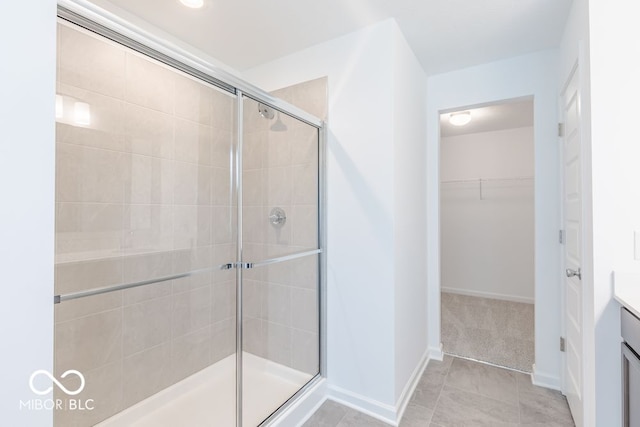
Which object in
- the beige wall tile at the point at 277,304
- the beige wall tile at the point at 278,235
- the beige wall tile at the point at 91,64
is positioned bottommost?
the beige wall tile at the point at 277,304

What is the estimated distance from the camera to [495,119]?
389 centimetres

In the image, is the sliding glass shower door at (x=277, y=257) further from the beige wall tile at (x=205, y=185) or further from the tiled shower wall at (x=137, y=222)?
the beige wall tile at (x=205, y=185)

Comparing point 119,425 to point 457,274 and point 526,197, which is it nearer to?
point 457,274

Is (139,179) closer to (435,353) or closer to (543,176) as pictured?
(435,353)

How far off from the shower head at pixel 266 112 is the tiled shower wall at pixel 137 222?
181mm

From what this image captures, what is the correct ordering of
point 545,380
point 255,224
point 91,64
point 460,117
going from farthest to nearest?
point 460,117 < point 545,380 < point 255,224 < point 91,64

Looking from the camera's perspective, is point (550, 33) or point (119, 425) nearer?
point (119, 425)

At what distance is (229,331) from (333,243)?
86cm

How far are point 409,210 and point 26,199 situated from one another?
1978 mm

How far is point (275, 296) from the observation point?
6.57ft

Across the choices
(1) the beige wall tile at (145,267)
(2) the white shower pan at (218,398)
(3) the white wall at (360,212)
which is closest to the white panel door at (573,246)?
(3) the white wall at (360,212)

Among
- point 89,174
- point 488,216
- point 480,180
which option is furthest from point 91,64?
point 488,216

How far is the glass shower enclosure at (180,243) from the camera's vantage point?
4.87 feet

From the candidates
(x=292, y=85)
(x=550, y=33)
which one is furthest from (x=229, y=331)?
(x=550, y=33)
